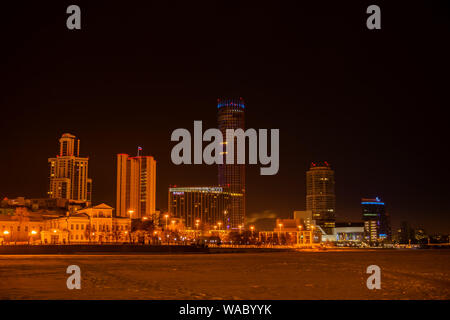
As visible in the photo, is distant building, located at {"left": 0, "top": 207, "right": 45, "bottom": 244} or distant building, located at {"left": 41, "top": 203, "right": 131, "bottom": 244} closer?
distant building, located at {"left": 41, "top": 203, "right": 131, "bottom": 244}

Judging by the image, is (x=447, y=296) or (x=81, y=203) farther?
(x=81, y=203)

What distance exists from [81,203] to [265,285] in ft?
598

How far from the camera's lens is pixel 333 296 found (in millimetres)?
21625

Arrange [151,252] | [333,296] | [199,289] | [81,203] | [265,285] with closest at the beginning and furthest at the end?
[333,296] → [199,289] → [265,285] → [151,252] → [81,203]

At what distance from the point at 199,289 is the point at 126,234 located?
110592mm

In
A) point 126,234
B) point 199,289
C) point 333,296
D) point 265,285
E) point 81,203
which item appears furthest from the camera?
point 81,203

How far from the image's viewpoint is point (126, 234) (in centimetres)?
13125

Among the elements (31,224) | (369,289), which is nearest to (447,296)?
(369,289)

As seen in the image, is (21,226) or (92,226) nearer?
(92,226)

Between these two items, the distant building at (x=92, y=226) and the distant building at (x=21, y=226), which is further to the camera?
the distant building at (x=21, y=226)
